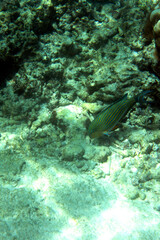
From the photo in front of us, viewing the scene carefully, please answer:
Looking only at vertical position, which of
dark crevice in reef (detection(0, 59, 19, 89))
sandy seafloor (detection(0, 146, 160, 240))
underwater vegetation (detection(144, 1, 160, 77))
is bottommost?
sandy seafloor (detection(0, 146, 160, 240))

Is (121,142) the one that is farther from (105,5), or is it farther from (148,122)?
(105,5)

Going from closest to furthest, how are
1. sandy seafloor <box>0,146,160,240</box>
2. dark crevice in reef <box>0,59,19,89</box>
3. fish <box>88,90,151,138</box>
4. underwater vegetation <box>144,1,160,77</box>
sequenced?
1. sandy seafloor <box>0,146,160,240</box>
2. fish <box>88,90,151,138</box>
3. underwater vegetation <box>144,1,160,77</box>
4. dark crevice in reef <box>0,59,19,89</box>

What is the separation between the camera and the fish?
2.32m

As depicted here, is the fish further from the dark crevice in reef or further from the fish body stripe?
the dark crevice in reef

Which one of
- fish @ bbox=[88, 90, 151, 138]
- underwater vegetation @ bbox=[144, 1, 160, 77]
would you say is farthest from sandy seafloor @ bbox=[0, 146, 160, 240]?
underwater vegetation @ bbox=[144, 1, 160, 77]

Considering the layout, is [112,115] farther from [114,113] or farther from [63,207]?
[63,207]

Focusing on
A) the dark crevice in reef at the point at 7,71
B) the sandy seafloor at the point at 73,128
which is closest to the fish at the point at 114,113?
the sandy seafloor at the point at 73,128

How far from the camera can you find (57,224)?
2219 millimetres

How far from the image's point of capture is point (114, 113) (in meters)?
2.35

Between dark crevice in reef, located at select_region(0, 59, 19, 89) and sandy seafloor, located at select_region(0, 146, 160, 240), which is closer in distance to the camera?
sandy seafloor, located at select_region(0, 146, 160, 240)

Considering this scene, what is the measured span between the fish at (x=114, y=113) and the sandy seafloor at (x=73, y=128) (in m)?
0.80

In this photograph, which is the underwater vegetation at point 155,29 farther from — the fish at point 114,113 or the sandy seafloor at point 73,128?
the fish at point 114,113

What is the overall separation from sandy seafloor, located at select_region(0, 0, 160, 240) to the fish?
798 mm

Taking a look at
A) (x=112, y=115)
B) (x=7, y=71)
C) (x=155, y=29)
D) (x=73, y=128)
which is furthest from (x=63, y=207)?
(x=155, y=29)
